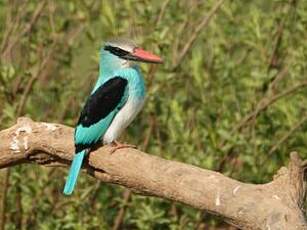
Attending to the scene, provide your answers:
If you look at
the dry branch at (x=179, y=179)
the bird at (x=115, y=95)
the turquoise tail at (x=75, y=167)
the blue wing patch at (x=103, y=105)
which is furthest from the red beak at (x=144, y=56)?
the turquoise tail at (x=75, y=167)

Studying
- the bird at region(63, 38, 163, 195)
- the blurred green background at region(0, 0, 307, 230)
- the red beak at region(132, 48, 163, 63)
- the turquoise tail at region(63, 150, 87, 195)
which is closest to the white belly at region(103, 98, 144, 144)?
the bird at region(63, 38, 163, 195)

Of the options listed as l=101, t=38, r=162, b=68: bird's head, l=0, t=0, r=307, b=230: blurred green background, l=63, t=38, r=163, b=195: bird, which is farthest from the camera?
l=0, t=0, r=307, b=230: blurred green background

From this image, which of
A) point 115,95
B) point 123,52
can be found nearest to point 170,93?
point 123,52

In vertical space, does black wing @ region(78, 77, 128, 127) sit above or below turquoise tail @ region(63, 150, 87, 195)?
above

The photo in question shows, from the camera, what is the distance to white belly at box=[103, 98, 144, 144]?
18.1 feet

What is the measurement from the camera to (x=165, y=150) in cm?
682

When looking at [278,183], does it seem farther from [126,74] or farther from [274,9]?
[274,9]

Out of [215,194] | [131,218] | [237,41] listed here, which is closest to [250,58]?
[237,41]

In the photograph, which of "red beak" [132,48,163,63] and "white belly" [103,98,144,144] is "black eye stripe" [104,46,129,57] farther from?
"white belly" [103,98,144,144]

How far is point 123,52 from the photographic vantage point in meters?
5.70

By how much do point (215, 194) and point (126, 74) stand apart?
1.44 m

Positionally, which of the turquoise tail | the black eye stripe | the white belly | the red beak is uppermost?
the red beak

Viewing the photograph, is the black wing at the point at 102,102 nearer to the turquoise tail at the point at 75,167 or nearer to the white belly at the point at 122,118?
the white belly at the point at 122,118

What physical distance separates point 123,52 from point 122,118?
0.37 meters
